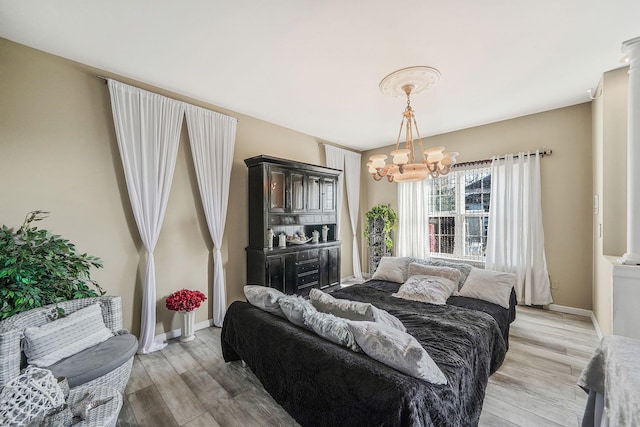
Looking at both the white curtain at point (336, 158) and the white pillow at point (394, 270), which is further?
the white curtain at point (336, 158)

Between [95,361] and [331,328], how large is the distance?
1.69 meters

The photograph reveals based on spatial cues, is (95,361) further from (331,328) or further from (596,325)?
(596,325)

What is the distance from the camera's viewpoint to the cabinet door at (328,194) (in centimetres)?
456

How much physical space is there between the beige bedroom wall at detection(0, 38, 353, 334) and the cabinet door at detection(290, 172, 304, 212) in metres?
1.28

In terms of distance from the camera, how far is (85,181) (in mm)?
2611

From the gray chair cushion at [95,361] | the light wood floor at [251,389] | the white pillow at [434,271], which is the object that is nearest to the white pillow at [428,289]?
the white pillow at [434,271]

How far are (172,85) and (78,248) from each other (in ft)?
6.56

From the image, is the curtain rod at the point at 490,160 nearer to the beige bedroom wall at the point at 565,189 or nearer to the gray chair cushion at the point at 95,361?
the beige bedroom wall at the point at 565,189

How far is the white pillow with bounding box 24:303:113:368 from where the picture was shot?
175 centimetres

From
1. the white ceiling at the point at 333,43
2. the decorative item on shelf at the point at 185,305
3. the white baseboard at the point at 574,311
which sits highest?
the white ceiling at the point at 333,43

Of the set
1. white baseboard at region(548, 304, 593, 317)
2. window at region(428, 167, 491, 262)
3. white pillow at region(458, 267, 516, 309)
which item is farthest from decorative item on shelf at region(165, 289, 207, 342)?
white baseboard at region(548, 304, 593, 317)

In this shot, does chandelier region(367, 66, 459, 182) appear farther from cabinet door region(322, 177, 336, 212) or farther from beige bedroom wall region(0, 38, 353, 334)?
beige bedroom wall region(0, 38, 353, 334)

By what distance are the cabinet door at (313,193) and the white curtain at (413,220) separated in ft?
6.34

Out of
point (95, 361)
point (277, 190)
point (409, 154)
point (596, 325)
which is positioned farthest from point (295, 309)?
point (596, 325)
